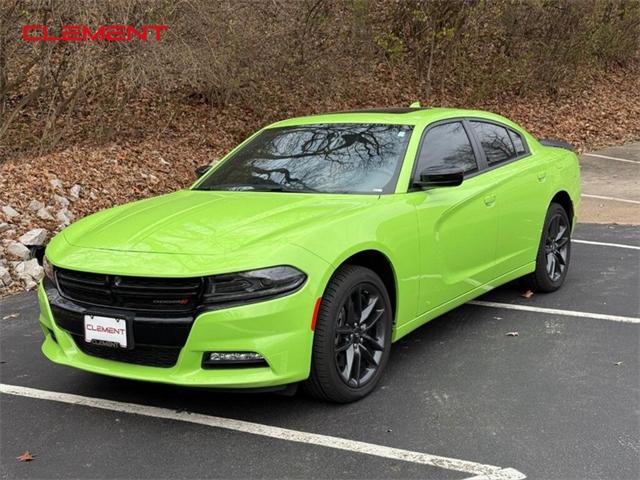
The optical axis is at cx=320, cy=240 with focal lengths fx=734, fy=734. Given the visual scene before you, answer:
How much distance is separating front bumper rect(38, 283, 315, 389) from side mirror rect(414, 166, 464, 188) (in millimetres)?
1275

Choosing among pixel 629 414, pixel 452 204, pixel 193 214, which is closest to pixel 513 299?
pixel 452 204

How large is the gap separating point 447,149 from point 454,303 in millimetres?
1067

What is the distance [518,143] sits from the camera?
19.6ft

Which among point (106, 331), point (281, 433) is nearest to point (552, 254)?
point (281, 433)

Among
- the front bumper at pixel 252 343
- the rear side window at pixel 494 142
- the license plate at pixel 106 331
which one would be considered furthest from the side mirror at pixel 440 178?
the license plate at pixel 106 331

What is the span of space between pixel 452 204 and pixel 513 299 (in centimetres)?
162

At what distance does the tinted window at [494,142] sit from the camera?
5504 mm

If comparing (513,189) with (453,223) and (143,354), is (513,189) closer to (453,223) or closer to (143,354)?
(453,223)

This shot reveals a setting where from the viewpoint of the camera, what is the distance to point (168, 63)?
10.4 m

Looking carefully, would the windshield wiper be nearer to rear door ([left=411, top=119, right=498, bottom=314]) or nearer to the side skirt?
rear door ([left=411, top=119, right=498, bottom=314])

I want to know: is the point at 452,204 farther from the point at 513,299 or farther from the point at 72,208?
the point at 72,208

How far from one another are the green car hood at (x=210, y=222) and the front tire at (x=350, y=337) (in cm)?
38
